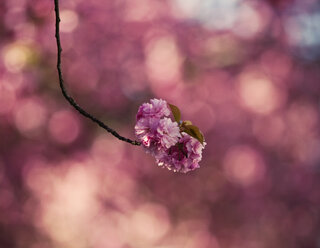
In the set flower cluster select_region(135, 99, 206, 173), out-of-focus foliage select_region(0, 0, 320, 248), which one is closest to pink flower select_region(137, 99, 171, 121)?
flower cluster select_region(135, 99, 206, 173)

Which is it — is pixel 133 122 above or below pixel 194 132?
above

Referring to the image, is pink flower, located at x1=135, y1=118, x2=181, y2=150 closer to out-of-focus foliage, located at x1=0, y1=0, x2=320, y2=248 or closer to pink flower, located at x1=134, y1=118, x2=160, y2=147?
pink flower, located at x1=134, y1=118, x2=160, y2=147

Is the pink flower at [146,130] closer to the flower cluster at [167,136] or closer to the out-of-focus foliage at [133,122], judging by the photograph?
the flower cluster at [167,136]

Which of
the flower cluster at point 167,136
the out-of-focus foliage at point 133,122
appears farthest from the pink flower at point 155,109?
the out-of-focus foliage at point 133,122

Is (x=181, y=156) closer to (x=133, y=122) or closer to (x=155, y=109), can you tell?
(x=155, y=109)

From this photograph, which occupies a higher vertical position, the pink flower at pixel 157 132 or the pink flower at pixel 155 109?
the pink flower at pixel 155 109

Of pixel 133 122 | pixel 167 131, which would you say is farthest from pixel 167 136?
pixel 133 122
